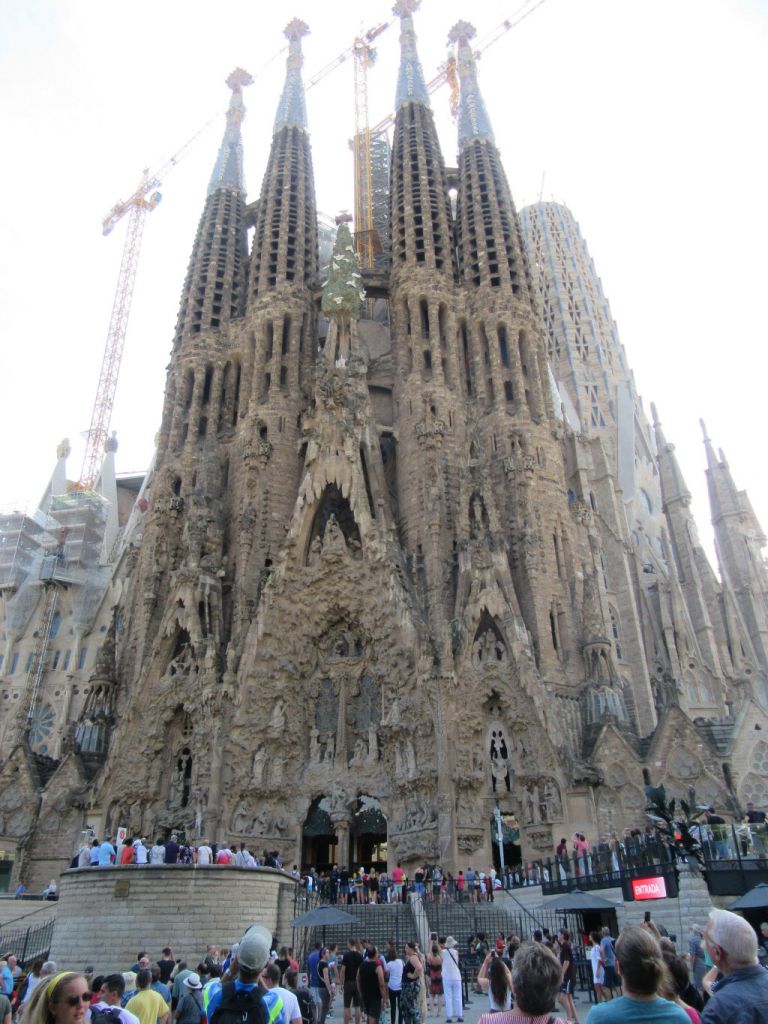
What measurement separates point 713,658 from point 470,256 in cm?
2341

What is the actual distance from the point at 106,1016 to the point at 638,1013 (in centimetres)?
273

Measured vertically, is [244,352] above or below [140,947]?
above

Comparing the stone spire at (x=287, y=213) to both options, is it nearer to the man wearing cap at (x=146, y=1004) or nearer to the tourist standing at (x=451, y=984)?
the tourist standing at (x=451, y=984)

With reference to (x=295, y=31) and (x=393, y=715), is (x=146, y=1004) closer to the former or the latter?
(x=393, y=715)

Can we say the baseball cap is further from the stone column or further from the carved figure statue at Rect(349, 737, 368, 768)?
the carved figure statue at Rect(349, 737, 368, 768)

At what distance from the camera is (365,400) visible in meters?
33.9

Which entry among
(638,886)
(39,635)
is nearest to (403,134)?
(39,635)

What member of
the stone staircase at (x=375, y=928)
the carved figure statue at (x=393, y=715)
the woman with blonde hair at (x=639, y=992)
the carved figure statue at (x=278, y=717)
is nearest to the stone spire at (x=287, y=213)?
the carved figure statue at (x=278, y=717)

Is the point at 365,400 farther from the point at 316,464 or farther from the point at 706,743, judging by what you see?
the point at 706,743

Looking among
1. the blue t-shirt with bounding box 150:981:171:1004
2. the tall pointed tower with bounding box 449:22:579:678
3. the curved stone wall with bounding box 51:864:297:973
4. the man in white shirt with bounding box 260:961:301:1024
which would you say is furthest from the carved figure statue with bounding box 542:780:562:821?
the man in white shirt with bounding box 260:961:301:1024

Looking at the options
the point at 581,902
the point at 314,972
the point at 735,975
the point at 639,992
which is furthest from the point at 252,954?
the point at 581,902

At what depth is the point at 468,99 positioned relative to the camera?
46.0m

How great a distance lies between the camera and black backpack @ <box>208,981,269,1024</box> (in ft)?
13.6

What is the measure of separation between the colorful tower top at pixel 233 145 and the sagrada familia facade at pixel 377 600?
0.38 meters
